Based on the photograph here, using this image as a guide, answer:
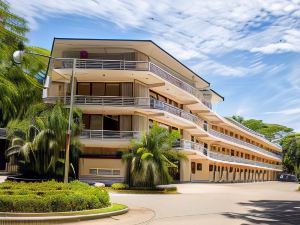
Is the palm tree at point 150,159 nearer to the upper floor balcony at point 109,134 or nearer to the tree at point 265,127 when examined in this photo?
the upper floor balcony at point 109,134

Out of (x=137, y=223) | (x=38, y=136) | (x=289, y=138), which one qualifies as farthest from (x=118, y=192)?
(x=289, y=138)

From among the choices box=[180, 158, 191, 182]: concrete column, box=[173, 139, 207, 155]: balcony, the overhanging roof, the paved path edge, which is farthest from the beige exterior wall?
the paved path edge

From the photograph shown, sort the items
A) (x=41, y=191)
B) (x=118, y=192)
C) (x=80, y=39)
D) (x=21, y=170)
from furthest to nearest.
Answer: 1. (x=80, y=39)
2. (x=21, y=170)
3. (x=118, y=192)
4. (x=41, y=191)

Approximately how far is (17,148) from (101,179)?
32.6ft

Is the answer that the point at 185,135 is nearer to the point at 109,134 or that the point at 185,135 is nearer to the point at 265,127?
the point at 109,134

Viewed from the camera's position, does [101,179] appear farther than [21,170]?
Yes

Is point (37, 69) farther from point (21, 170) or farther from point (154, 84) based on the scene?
→ point (21, 170)

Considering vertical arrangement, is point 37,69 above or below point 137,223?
above

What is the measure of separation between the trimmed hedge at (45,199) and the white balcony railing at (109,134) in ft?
68.7

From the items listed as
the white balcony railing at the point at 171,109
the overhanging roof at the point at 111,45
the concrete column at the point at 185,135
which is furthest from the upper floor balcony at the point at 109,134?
the concrete column at the point at 185,135

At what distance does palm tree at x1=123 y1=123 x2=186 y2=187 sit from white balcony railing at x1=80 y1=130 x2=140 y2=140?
7.29m

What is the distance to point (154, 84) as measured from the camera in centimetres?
4250

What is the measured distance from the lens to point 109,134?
40.0 meters

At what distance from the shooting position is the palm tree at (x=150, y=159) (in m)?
30.6
